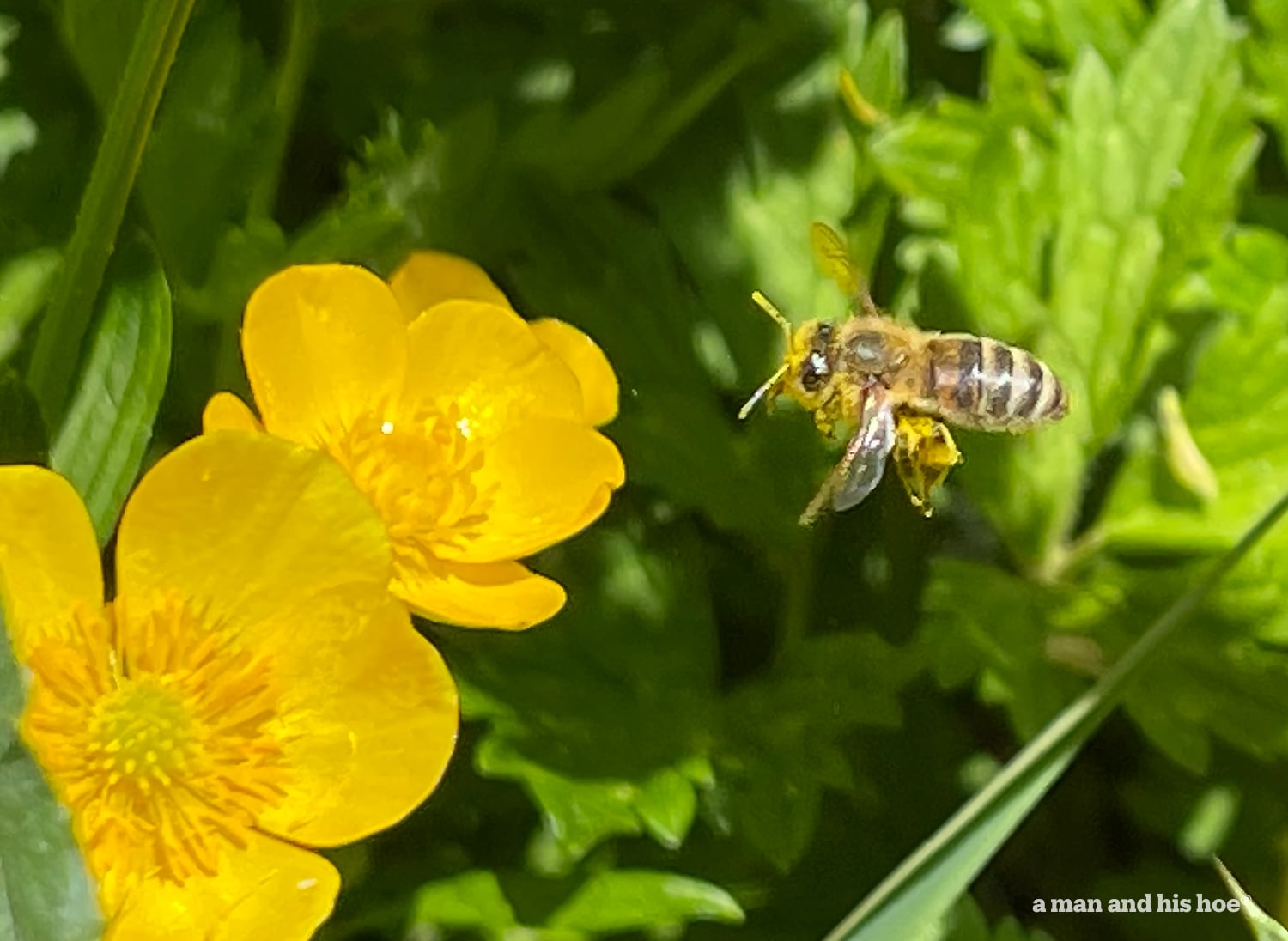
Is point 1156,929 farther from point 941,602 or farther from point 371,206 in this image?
point 371,206

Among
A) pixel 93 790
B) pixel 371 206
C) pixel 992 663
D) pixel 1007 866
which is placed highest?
pixel 371 206

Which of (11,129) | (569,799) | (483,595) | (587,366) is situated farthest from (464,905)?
(11,129)

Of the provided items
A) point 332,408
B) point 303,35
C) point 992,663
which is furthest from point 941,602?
point 303,35

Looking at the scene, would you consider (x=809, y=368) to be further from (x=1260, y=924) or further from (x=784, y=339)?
(x=1260, y=924)

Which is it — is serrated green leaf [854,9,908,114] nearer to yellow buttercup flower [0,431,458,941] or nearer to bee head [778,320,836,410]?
bee head [778,320,836,410]

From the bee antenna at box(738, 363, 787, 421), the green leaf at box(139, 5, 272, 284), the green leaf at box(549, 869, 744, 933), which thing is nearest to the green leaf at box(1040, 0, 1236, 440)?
the bee antenna at box(738, 363, 787, 421)
